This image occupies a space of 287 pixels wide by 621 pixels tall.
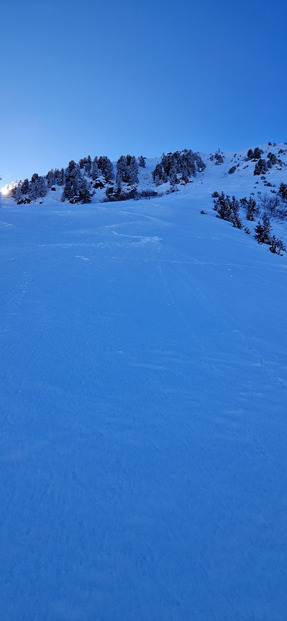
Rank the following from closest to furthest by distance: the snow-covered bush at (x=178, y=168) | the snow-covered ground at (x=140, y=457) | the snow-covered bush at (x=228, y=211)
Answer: the snow-covered ground at (x=140, y=457)
the snow-covered bush at (x=228, y=211)
the snow-covered bush at (x=178, y=168)

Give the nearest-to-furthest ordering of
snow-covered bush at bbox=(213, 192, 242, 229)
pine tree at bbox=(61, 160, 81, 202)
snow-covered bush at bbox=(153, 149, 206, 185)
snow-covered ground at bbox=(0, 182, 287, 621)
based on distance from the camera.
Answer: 1. snow-covered ground at bbox=(0, 182, 287, 621)
2. snow-covered bush at bbox=(213, 192, 242, 229)
3. pine tree at bbox=(61, 160, 81, 202)
4. snow-covered bush at bbox=(153, 149, 206, 185)

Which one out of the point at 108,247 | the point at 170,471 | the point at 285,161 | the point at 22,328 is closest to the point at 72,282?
the point at 22,328

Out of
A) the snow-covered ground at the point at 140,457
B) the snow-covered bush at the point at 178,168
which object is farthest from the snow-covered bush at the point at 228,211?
the snow-covered bush at the point at 178,168

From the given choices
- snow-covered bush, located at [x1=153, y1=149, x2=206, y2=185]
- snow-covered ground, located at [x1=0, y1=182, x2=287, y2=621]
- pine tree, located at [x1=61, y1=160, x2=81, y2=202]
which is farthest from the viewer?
snow-covered bush, located at [x1=153, y1=149, x2=206, y2=185]

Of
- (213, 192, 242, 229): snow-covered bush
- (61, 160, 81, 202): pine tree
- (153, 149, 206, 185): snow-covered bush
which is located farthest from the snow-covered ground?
(153, 149, 206, 185): snow-covered bush

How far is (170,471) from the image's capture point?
5.30 ft

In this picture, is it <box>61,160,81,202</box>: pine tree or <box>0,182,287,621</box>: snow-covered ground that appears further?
<box>61,160,81,202</box>: pine tree

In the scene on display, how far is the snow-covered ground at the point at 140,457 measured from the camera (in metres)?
1.17

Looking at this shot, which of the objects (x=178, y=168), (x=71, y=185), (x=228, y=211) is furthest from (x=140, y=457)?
(x=178, y=168)

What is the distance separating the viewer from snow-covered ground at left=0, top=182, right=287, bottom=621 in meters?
1.17

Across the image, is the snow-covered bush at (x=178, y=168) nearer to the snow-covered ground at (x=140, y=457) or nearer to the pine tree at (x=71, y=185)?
the pine tree at (x=71, y=185)

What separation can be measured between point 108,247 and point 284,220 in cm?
1083

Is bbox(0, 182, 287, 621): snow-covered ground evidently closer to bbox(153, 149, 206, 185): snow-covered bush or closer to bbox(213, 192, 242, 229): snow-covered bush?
bbox(213, 192, 242, 229): snow-covered bush

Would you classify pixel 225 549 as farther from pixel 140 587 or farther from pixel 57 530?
pixel 57 530
